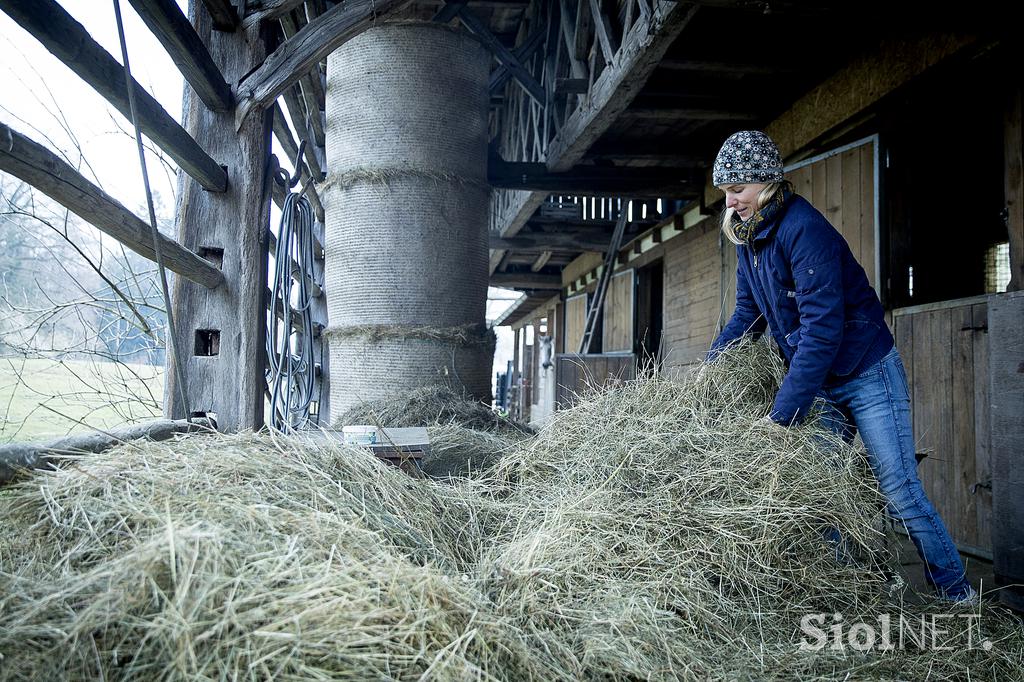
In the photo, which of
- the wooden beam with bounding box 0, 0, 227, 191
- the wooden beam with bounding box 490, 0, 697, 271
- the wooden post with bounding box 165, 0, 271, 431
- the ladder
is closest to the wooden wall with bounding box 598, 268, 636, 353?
the ladder

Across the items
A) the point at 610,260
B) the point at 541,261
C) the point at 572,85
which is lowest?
the point at 610,260

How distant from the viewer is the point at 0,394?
3.11 meters

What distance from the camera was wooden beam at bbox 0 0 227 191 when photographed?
1.60 meters

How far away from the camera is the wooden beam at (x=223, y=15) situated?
8.32ft

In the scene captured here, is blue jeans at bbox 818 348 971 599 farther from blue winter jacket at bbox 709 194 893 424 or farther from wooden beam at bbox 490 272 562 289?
wooden beam at bbox 490 272 562 289

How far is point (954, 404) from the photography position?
3578 mm

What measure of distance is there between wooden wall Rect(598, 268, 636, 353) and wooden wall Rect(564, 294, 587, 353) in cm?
99

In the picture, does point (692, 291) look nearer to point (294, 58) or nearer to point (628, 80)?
point (628, 80)

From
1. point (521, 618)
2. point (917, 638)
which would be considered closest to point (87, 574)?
point (521, 618)

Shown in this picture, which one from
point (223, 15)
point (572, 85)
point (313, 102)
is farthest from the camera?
point (313, 102)

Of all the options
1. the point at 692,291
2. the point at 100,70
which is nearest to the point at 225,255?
the point at 100,70

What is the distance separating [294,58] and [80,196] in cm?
111

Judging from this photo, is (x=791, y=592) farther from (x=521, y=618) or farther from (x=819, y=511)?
(x=521, y=618)

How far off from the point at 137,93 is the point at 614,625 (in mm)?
1959
